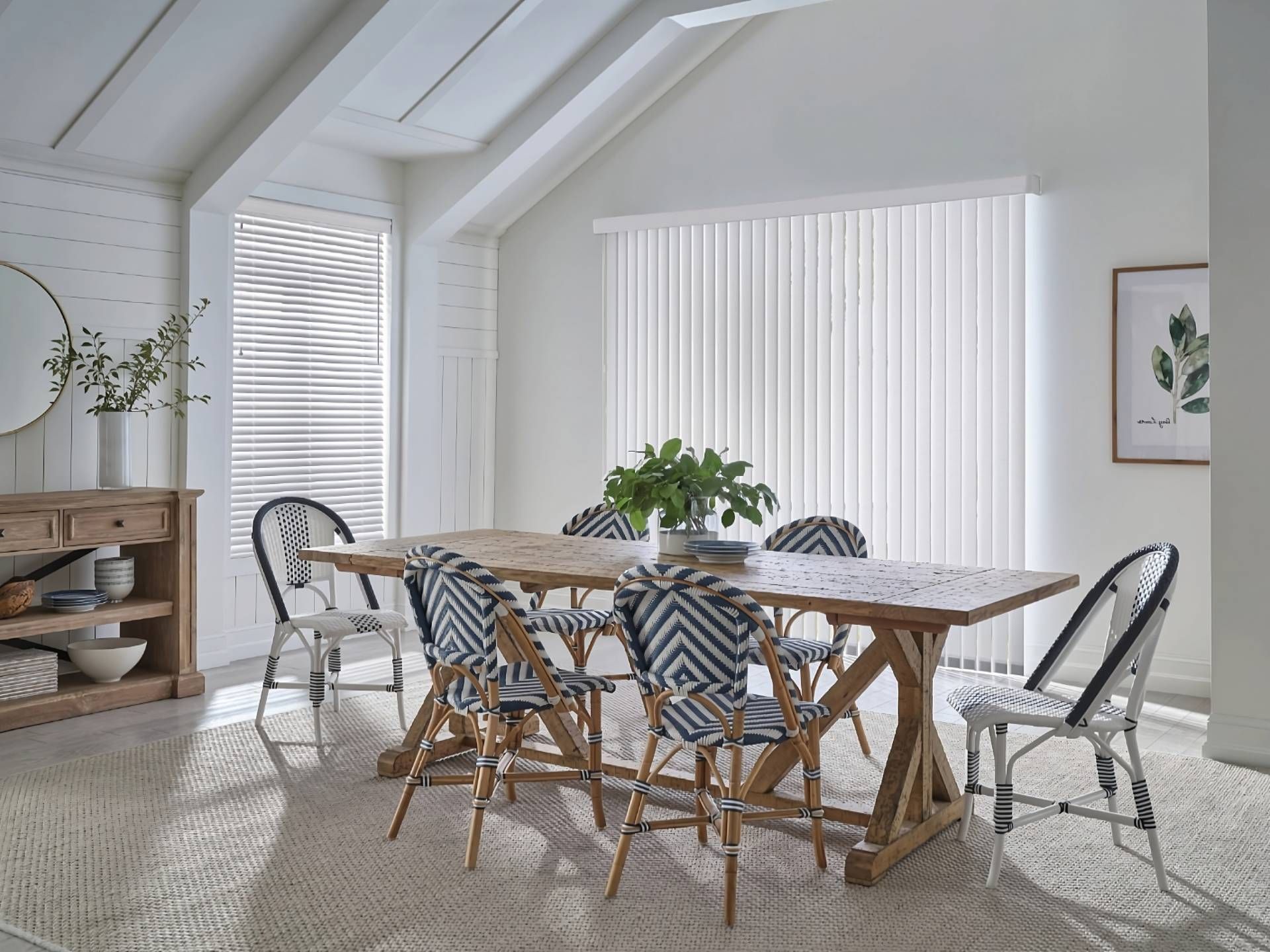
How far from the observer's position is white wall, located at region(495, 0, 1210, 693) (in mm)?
5164

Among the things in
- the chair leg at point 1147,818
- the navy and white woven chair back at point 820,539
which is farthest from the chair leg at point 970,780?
the navy and white woven chair back at point 820,539

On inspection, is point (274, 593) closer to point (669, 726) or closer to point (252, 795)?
point (252, 795)

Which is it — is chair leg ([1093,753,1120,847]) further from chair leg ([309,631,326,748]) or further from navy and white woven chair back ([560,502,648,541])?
chair leg ([309,631,326,748])

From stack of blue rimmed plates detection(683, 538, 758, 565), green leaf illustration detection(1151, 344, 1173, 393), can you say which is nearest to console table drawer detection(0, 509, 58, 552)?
stack of blue rimmed plates detection(683, 538, 758, 565)

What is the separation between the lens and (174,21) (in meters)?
4.56

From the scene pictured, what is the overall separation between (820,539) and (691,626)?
1.63 metres

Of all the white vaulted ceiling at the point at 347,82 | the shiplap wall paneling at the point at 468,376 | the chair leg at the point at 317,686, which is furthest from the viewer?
the shiplap wall paneling at the point at 468,376

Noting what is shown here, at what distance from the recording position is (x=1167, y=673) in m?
5.22

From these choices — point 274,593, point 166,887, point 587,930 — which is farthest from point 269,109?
point 587,930

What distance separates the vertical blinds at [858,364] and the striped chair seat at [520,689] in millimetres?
2737

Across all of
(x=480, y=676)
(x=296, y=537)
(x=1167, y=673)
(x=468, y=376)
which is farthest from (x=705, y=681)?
(x=468, y=376)

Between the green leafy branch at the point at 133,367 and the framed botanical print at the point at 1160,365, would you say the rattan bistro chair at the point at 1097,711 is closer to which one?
the framed botanical print at the point at 1160,365

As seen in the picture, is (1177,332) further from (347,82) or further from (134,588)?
(134,588)

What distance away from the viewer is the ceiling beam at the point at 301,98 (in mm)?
4898
